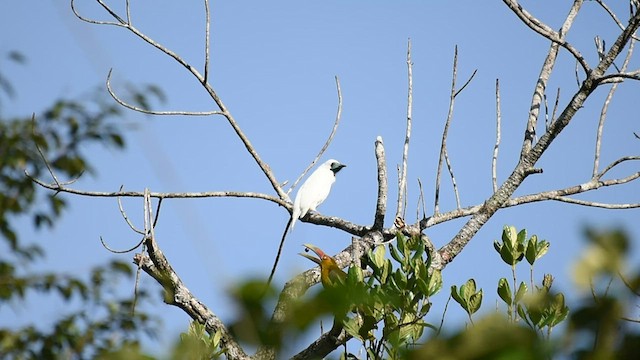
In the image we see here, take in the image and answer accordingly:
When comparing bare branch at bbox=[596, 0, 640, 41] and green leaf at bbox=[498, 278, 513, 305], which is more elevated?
bare branch at bbox=[596, 0, 640, 41]

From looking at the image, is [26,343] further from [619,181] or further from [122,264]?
[619,181]

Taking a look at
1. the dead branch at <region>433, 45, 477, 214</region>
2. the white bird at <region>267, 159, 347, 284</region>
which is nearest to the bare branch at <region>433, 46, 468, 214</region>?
the dead branch at <region>433, 45, 477, 214</region>

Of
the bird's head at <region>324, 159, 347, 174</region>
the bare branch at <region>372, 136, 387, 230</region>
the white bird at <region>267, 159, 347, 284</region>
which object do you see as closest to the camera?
the bare branch at <region>372, 136, 387, 230</region>

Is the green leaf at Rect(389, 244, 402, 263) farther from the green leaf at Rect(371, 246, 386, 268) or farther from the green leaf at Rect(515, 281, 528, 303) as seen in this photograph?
the green leaf at Rect(515, 281, 528, 303)

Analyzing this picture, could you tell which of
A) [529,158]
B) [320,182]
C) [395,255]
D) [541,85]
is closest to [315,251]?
[395,255]

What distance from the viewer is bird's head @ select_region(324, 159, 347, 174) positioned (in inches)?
284

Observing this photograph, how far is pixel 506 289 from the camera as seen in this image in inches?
97.3

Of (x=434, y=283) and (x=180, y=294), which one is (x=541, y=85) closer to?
(x=434, y=283)

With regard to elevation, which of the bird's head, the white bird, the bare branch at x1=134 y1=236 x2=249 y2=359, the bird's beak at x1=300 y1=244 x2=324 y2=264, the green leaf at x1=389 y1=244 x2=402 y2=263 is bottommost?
the green leaf at x1=389 y1=244 x2=402 y2=263

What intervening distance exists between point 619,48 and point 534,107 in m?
0.61

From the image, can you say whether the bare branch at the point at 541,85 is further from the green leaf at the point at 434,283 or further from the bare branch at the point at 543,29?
the green leaf at the point at 434,283

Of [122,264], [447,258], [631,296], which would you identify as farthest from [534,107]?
[631,296]

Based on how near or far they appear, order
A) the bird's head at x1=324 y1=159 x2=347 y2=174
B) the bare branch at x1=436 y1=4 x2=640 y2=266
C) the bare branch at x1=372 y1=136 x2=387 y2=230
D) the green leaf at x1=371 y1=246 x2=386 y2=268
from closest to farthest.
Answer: the green leaf at x1=371 y1=246 x2=386 y2=268
the bare branch at x1=436 y1=4 x2=640 y2=266
the bare branch at x1=372 y1=136 x2=387 y2=230
the bird's head at x1=324 y1=159 x2=347 y2=174

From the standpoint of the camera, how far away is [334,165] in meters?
7.24
